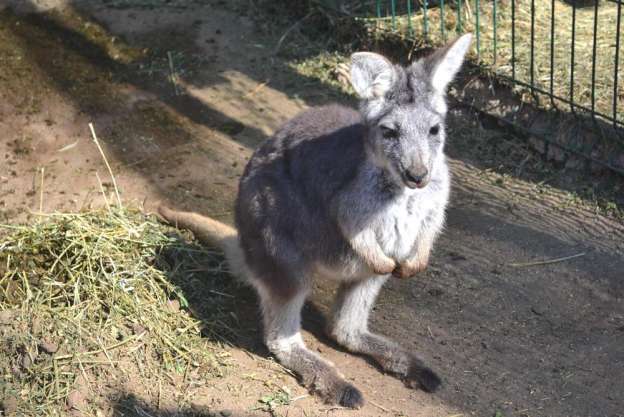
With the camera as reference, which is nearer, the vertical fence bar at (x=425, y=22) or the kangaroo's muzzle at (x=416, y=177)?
the kangaroo's muzzle at (x=416, y=177)

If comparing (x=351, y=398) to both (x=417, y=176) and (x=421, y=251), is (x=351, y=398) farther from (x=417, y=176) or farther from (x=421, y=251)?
(x=417, y=176)

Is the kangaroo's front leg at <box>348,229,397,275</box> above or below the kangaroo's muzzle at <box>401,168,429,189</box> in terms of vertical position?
below

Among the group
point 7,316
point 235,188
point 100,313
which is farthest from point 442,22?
point 7,316

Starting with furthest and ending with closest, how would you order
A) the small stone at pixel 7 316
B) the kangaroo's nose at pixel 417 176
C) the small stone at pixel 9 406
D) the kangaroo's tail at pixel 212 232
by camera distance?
1. the kangaroo's tail at pixel 212 232
2. the small stone at pixel 7 316
3. the small stone at pixel 9 406
4. the kangaroo's nose at pixel 417 176

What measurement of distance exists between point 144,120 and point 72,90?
2.19ft

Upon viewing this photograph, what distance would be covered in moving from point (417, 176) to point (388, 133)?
0.84 ft

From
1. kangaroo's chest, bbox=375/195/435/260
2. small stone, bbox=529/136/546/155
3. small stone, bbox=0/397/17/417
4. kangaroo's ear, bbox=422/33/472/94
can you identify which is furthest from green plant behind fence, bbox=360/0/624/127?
small stone, bbox=0/397/17/417

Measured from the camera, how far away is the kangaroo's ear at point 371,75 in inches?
153

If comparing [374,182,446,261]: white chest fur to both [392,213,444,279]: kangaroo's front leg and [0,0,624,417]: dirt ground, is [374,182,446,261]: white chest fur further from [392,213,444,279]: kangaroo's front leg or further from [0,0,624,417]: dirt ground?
[0,0,624,417]: dirt ground

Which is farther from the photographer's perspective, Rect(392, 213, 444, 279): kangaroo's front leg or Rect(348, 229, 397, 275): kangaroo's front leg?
Rect(392, 213, 444, 279): kangaroo's front leg

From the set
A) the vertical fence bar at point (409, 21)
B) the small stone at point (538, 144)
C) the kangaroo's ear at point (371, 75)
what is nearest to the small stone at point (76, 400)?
the kangaroo's ear at point (371, 75)

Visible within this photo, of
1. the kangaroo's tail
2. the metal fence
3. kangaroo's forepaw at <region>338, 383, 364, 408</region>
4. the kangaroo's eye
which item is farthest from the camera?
the metal fence

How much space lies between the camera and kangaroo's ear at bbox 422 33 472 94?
13.1 feet

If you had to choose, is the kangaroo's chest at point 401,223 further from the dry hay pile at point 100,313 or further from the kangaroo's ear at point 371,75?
the dry hay pile at point 100,313
